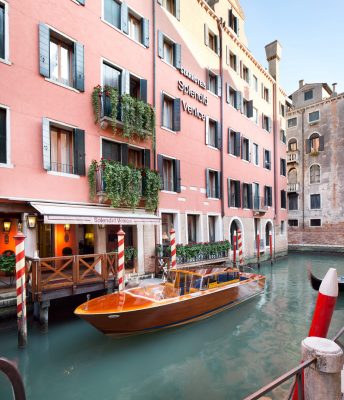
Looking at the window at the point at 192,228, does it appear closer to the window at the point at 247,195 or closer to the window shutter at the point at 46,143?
the window at the point at 247,195

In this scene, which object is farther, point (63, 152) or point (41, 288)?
point (63, 152)

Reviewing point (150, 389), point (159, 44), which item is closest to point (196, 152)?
point (159, 44)

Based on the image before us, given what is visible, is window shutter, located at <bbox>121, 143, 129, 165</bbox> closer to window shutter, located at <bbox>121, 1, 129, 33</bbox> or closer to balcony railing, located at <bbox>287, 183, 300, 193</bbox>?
window shutter, located at <bbox>121, 1, 129, 33</bbox>

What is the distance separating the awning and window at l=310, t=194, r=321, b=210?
66.4 ft

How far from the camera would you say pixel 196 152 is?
42.2 feet

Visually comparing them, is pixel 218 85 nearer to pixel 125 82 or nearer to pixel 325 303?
pixel 125 82

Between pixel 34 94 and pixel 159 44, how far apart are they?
5780 millimetres

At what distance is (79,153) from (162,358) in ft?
19.1

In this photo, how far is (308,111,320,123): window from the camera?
24667 millimetres

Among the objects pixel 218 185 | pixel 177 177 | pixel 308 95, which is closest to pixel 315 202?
pixel 308 95

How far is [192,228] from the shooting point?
12.8 meters

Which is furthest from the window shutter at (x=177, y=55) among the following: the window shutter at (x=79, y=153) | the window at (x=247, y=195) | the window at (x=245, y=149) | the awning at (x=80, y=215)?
the window at (x=247, y=195)

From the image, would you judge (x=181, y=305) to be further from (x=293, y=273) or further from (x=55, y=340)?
(x=293, y=273)

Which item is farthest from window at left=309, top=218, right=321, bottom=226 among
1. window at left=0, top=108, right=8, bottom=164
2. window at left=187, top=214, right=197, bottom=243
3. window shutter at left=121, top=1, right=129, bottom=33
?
window at left=0, top=108, right=8, bottom=164
